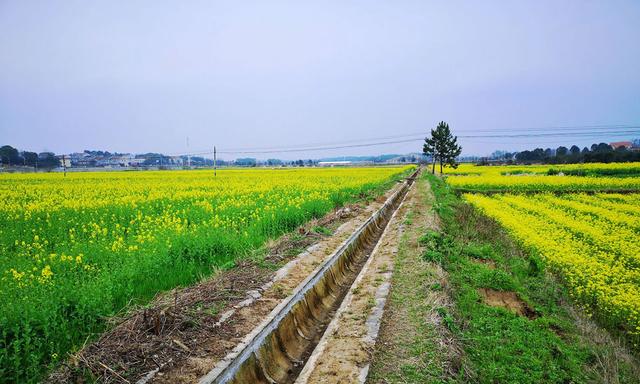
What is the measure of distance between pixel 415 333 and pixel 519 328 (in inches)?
64.2

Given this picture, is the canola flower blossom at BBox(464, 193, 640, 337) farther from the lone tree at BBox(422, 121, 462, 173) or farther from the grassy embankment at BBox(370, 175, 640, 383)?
the lone tree at BBox(422, 121, 462, 173)

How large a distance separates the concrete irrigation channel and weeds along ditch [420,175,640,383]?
2.07 m

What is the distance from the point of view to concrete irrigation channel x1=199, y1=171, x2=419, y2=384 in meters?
4.30

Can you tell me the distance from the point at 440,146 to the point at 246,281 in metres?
63.9

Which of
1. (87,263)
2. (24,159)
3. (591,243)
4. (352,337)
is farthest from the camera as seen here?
(24,159)

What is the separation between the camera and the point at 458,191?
2962 centimetres

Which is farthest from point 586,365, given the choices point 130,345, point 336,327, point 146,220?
point 146,220

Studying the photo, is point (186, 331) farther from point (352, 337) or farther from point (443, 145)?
point (443, 145)

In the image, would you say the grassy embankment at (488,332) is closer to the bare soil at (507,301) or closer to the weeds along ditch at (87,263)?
the bare soil at (507,301)

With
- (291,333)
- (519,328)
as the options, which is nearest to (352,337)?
(291,333)

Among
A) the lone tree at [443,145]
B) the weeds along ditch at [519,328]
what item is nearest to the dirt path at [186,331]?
the weeds along ditch at [519,328]

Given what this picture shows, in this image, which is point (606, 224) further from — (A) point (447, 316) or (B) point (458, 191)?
(B) point (458, 191)

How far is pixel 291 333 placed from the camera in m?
5.62

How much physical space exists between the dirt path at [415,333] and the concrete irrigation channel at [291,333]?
1081mm
